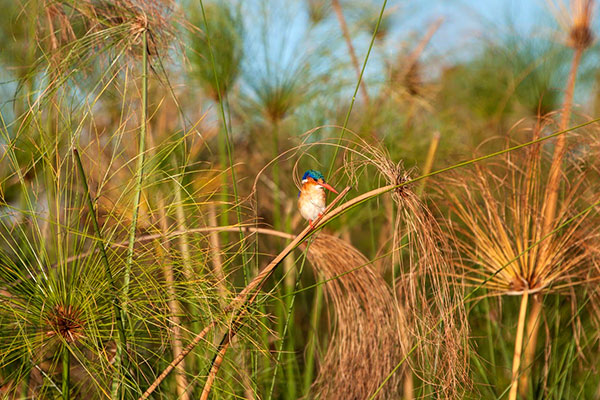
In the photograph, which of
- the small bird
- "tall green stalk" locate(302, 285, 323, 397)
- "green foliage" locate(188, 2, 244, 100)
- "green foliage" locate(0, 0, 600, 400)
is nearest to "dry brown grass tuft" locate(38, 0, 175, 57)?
"green foliage" locate(0, 0, 600, 400)

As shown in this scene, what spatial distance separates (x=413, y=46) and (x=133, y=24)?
8.30ft

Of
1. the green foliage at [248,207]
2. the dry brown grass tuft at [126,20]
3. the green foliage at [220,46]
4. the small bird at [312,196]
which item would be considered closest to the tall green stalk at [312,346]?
the green foliage at [248,207]

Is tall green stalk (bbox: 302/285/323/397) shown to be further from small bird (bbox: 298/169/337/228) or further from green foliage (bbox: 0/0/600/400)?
small bird (bbox: 298/169/337/228)

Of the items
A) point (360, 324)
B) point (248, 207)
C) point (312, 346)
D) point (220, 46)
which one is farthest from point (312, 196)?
point (220, 46)

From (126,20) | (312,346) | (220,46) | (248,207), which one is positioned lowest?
(312,346)

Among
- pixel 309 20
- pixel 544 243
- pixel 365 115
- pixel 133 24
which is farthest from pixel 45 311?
pixel 309 20

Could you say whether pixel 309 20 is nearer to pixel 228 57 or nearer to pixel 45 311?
pixel 228 57

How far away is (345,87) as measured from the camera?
3.10m

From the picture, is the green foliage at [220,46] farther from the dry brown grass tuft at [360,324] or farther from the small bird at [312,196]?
the small bird at [312,196]

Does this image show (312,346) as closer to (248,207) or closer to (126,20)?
(248,207)

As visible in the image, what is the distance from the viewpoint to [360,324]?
70.5 inches

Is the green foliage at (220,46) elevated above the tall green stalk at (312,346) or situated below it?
above

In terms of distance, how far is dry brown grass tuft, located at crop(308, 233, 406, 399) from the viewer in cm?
173

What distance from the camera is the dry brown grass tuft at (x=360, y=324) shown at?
173 centimetres
